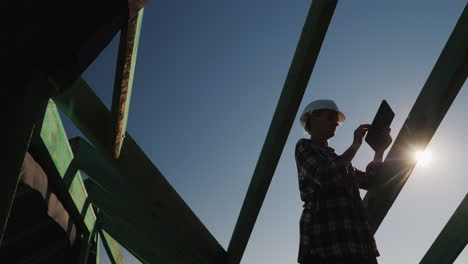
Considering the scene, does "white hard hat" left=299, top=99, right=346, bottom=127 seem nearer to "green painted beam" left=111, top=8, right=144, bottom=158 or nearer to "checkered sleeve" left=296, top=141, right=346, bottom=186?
"checkered sleeve" left=296, top=141, right=346, bottom=186

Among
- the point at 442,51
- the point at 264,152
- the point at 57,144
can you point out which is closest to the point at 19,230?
the point at 57,144

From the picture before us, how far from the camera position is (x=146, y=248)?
5426 millimetres

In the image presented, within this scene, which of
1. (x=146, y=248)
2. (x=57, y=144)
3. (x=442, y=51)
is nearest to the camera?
(x=442, y=51)

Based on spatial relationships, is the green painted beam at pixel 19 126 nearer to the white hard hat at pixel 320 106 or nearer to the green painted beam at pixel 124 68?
the green painted beam at pixel 124 68

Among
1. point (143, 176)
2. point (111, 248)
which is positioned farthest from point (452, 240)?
point (111, 248)

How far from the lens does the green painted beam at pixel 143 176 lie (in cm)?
200

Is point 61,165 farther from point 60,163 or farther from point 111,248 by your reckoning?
point 111,248

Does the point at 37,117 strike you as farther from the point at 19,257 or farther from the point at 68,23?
the point at 19,257

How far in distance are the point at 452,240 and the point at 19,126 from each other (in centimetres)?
321

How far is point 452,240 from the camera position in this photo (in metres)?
3.10

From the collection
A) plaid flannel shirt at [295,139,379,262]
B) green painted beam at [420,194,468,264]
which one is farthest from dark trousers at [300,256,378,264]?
green painted beam at [420,194,468,264]

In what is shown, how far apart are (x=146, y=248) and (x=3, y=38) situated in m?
5.03

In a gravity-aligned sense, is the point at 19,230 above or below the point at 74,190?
below

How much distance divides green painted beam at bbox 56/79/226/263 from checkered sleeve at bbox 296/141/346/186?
3.20ft
